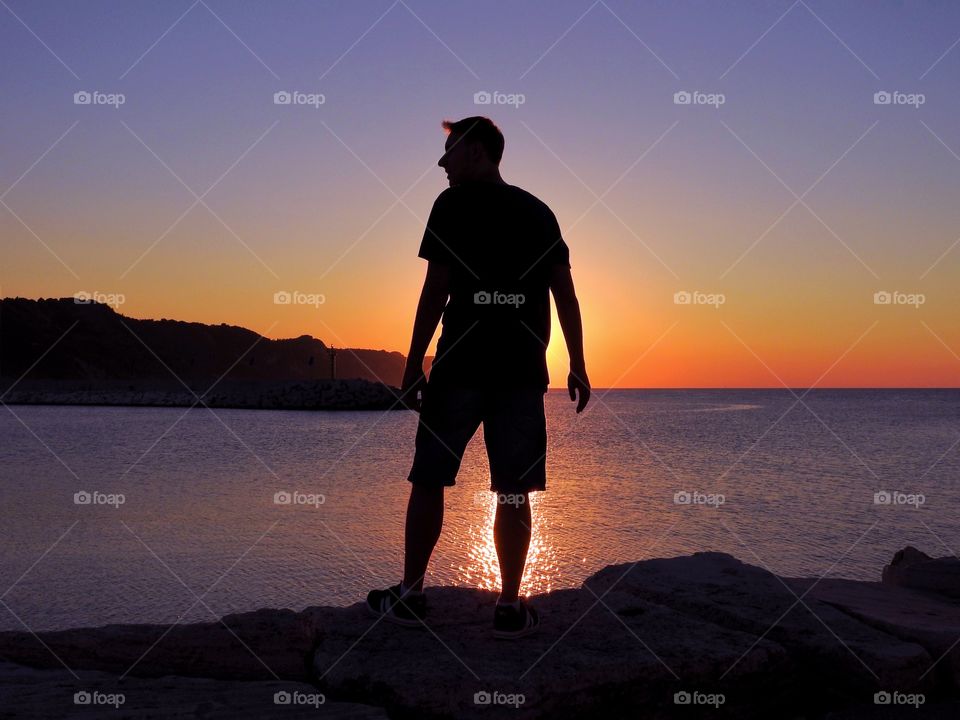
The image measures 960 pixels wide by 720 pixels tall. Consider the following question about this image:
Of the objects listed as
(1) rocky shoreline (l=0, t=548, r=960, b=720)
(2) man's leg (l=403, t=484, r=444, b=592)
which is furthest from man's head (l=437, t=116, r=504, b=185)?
(1) rocky shoreline (l=0, t=548, r=960, b=720)

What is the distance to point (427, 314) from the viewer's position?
3.08 metres

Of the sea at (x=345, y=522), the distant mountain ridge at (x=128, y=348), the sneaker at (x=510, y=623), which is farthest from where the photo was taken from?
the distant mountain ridge at (x=128, y=348)

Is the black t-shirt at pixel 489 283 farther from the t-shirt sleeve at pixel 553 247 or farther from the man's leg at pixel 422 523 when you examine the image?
the man's leg at pixel 422 523

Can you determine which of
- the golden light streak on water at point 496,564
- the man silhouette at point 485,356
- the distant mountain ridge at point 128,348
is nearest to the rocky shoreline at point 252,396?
the distant mountain ridge at point 128,348

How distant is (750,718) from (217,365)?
5204 inches

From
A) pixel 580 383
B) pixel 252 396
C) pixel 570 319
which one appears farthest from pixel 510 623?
pixel 252 396

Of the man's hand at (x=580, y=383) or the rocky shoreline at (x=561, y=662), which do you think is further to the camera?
the man's hand at (x=580, y=383)

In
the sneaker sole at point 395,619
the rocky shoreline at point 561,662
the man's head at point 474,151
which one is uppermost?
the man's head at point 474,151

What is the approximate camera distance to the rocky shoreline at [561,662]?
2.65m

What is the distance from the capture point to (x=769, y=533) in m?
10.7

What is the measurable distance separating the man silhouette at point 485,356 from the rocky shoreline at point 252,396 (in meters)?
51.5

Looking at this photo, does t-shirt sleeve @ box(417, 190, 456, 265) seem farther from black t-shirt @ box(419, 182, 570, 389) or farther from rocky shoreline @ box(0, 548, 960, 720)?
rocky shoreline @ box(0, 548, 960, 720)

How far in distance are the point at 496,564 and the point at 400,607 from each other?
4.83m

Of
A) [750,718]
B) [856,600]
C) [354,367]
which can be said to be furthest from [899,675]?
[354,367]
